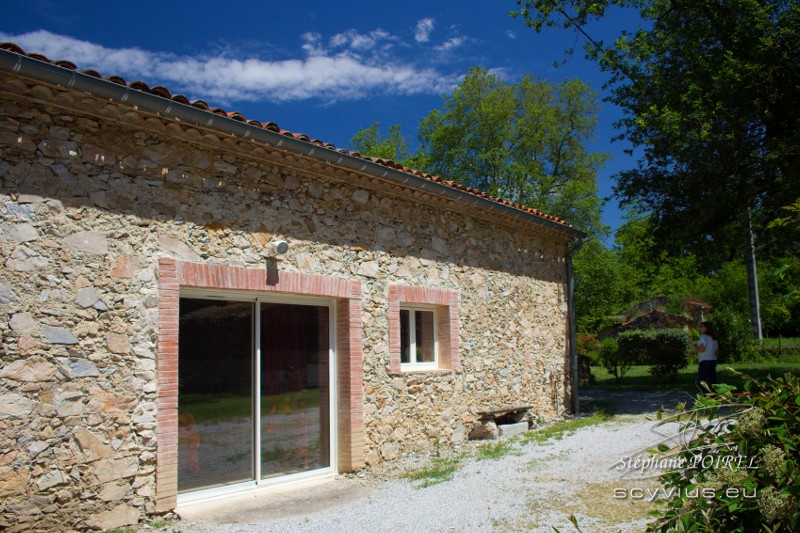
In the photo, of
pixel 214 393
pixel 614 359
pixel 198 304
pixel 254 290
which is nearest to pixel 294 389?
pixel 214 393

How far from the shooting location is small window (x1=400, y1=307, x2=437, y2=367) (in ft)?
27.3

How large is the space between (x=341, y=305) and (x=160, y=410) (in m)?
2.55

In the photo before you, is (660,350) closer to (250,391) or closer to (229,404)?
(250,391)

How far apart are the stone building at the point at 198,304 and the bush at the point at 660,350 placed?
10856 mm

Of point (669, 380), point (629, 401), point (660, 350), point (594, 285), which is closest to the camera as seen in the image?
point (629, 401)

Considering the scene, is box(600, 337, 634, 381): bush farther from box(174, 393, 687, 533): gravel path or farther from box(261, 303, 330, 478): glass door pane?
box(261, 303, 330, 478): glass door pane

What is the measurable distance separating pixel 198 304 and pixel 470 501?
3288 mm

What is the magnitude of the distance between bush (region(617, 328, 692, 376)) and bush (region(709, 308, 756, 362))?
495 cm

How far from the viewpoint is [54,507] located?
457cm

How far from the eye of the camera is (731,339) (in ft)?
73.3

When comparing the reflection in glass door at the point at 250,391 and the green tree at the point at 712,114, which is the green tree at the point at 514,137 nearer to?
the green tree at the point at 712,114

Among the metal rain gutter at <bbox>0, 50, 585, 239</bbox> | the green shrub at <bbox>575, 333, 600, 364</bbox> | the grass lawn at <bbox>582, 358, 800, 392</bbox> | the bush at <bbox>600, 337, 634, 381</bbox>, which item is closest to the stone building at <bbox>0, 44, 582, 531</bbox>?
the metal rain gutter at <bbox>0, 50, 585, 239</bbox>

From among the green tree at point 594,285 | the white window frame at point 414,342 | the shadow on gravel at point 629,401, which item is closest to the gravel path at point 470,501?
the white window frame at point 414,342

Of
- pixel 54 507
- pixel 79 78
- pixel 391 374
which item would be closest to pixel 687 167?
pixel 391 374
